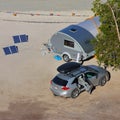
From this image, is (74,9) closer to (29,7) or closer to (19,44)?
(29,7)

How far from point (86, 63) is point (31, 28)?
29.2 feet

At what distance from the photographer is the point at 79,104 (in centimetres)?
2738

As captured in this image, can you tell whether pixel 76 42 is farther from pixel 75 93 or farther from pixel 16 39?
pixel 16 39

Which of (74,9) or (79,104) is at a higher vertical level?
(74,9)

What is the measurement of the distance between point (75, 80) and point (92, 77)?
4.79 ft

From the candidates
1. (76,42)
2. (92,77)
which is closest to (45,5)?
(76,42)

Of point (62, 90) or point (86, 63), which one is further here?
point (86, 63)

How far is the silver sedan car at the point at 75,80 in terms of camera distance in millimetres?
27766

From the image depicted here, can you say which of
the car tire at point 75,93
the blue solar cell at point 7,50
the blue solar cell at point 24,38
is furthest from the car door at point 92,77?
Result: the blue solar cell at point 24,38

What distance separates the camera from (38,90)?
29422 millimetres

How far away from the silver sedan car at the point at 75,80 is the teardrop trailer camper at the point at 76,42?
3952mm

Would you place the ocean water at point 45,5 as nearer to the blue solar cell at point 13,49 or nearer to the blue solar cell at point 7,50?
the blue solar cell at point 13,49

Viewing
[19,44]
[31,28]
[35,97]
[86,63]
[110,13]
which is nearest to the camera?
[110,13]

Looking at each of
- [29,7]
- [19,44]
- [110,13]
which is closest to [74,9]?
[29,7]
